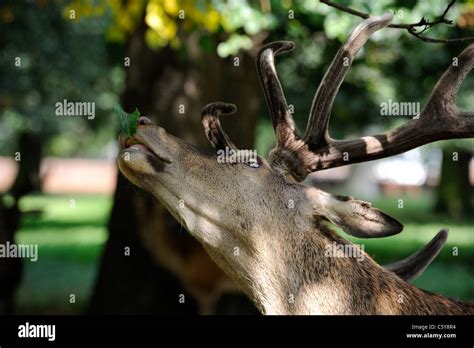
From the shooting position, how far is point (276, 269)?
4246 mm

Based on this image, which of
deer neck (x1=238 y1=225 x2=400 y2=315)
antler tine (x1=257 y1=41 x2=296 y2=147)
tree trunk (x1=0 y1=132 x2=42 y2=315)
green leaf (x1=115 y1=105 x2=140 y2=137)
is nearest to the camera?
green leaf (x1=115 y1=105 x2=140 y2=137)

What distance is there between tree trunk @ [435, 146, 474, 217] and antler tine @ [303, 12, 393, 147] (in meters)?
22.5

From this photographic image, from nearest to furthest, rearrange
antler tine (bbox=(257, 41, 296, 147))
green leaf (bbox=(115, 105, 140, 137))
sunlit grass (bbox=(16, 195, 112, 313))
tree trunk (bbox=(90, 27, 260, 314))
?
1. green leaf (bbox=(115, 105, 140, 137))
2. antler tine (bbox=(257, 41, 296, 147))
3. tree trunk (bbox=(90, 27, 260, 314))
4. sunlit grass (bbox=(16, 195, 112, 313))

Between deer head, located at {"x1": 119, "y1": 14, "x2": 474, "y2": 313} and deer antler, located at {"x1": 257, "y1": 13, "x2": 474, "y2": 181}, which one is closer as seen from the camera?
deer head, located at {"x1": 119, "y1": 14, "x2": 474, "y2": 313}

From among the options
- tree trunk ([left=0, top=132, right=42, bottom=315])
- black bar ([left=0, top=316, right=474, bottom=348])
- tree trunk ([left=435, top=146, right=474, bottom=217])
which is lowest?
black bar ([left=0, top=316, right=474, bottom=348])

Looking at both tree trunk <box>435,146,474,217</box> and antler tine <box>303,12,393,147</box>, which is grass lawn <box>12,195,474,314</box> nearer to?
tree trunk <box>435,146,474,217</box>

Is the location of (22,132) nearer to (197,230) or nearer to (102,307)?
(102,307)

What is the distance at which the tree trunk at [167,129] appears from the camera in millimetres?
9445

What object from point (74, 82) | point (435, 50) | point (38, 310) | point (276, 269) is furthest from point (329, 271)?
point (74, 82)

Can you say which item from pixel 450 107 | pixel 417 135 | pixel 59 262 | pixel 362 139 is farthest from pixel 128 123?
pixel 59 262

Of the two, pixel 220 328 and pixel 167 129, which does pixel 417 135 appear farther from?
pixel 167 129

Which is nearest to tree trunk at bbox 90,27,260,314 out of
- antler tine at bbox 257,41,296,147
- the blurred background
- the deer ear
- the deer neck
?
the blurred background

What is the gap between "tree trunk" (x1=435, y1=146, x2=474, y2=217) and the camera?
1060 inches

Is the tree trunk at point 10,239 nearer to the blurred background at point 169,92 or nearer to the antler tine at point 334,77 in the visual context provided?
the blurred background at point 169,92
